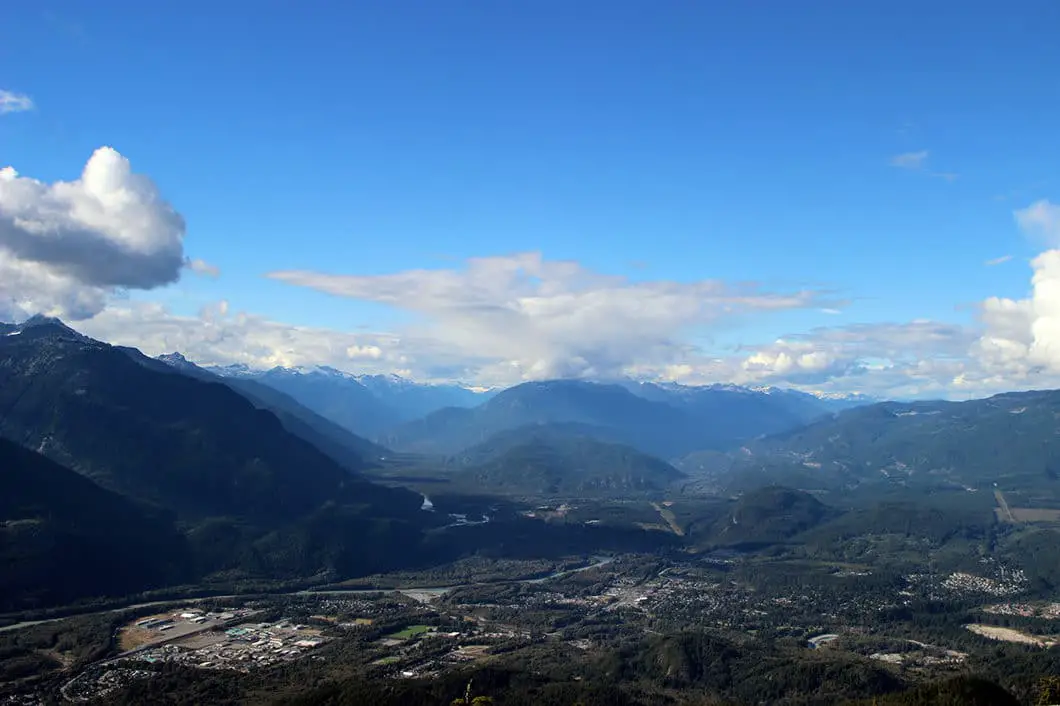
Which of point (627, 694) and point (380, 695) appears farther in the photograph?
point (627, 694)

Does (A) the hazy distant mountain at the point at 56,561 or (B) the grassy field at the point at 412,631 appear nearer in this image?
(B) the grassy field at the point at 412,631

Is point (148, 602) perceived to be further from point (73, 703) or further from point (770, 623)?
point (770, 623)

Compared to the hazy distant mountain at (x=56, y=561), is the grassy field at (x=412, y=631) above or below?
below

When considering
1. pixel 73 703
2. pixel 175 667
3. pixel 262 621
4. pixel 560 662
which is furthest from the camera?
pixel 262 621

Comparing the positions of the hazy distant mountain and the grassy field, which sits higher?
the hazy distant mountain

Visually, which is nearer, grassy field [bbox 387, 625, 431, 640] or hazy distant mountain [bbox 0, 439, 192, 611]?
grassy field [bbox 387, 625, 431, 640]

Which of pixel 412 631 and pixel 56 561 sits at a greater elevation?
pixel 56 561

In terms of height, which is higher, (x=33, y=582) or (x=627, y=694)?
(x=33, y=582)

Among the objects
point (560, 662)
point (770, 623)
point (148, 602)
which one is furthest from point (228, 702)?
point (770, 623)

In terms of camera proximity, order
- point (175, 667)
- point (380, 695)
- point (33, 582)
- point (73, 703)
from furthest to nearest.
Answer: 1. point (33, 582)
2. point (175, 667)
3. point (73, 703)
4. point (380, 695)

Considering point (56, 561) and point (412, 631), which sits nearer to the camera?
point (412, 631)
